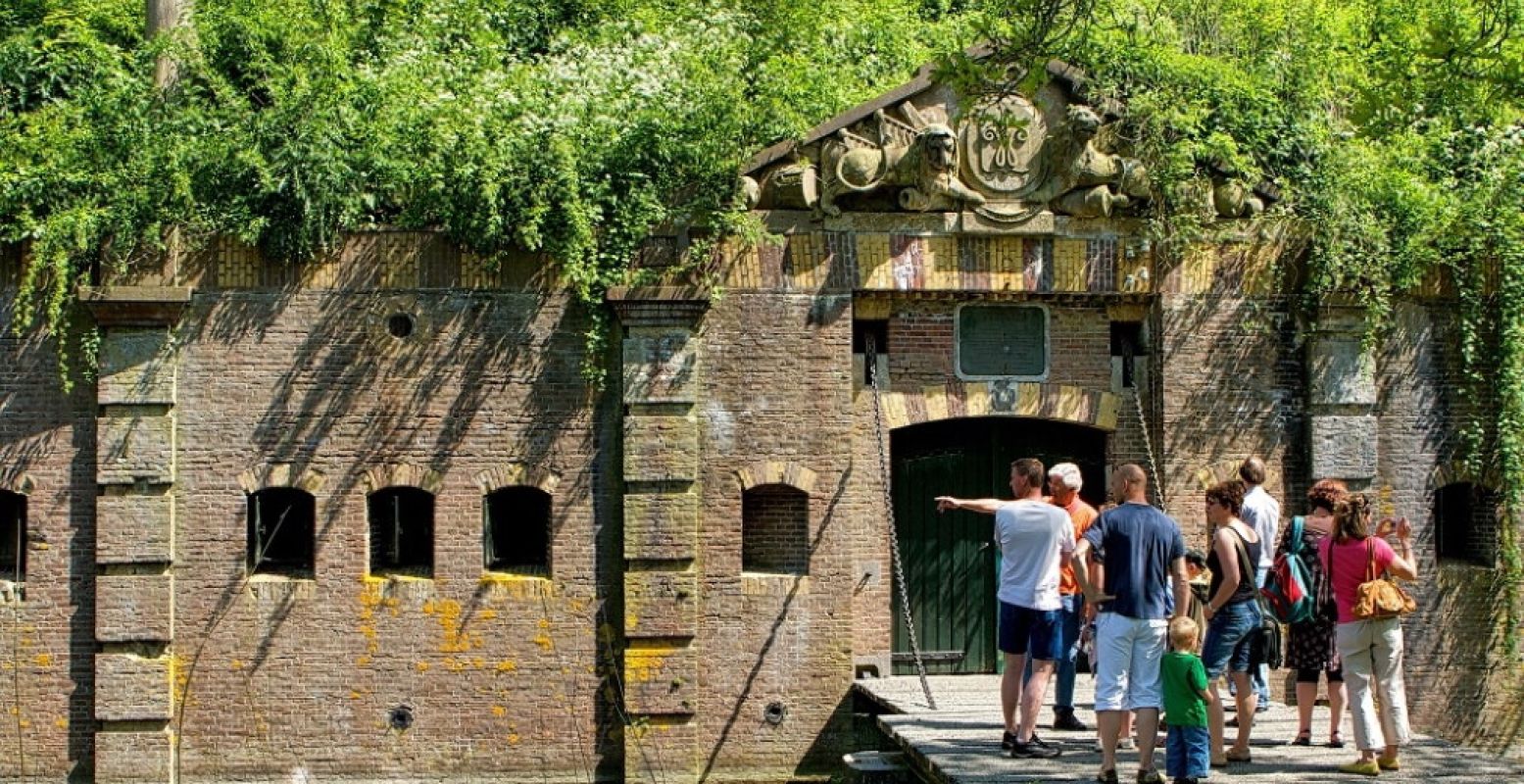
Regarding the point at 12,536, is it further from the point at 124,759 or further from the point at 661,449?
the point at 661,449

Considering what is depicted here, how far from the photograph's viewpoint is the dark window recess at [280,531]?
50.7 feet

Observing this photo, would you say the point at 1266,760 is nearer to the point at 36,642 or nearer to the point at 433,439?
the point at 433,439

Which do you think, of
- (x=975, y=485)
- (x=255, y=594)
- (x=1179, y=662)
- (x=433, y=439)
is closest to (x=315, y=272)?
(x=433, y=439)

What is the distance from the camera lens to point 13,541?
1547cm

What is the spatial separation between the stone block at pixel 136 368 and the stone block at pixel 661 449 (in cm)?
378

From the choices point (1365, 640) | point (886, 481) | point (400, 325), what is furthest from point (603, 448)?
point (1365, 640)

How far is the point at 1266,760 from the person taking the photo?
11938 millimetres

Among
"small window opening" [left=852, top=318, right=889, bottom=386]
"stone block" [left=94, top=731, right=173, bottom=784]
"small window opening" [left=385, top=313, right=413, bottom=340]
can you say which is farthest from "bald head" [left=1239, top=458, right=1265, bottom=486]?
"stone block" [left=94, top=731, right=173, bottom=784]

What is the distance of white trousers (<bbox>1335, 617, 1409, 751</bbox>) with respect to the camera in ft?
37.9

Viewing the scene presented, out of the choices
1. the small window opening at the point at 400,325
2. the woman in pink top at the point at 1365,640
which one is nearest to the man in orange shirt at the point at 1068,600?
the woman in pink top at the point at 1365,640

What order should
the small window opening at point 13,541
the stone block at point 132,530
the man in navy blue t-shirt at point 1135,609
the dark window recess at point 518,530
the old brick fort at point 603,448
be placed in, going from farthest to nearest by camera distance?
the dark window recess at point 518,530, the small window opening at point 13,541, the old brick fort at point 603,448, the stone block at point 132,530, the man in navy blue t-shirt at point 1135,609

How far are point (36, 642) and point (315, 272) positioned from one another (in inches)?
149

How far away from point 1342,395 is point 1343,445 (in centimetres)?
43

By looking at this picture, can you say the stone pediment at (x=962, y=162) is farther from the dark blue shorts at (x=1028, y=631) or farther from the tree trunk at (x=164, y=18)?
the tree trunk at (x=164, y=18)
